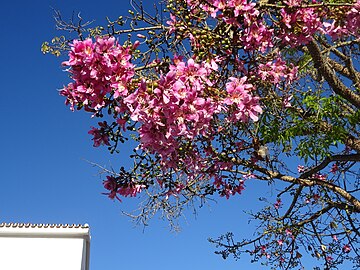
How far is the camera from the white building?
9.52m

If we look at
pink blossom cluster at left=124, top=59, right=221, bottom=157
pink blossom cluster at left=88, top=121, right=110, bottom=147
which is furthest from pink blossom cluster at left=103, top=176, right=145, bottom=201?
pink blossom cluster at left=124, top=59, right=221, bottom=157

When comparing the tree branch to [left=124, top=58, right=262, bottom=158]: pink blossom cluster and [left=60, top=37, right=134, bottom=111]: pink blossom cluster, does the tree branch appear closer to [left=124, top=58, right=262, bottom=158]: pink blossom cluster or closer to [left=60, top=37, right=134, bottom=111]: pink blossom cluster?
[left=124, top=58, right=262, bottom=158]: pink blossom cluster

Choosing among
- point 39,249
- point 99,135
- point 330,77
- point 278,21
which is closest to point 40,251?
point 39,249

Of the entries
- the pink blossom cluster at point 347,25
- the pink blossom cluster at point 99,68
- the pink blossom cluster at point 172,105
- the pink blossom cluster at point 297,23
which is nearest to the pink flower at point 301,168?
the pink blossom cluster at point 347,25

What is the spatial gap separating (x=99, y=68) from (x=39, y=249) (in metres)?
7.36

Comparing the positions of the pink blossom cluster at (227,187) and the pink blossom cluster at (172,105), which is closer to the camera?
the pink blossom cluster at (172,105)

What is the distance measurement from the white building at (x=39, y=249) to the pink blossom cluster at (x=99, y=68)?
22.4 ft

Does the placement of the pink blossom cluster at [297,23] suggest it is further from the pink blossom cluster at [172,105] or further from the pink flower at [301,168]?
the pink flower at [301,168]

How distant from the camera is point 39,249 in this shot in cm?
959

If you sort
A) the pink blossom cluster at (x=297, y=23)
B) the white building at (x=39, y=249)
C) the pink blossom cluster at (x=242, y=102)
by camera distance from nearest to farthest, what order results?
the pink blossom cluster at (x=242, y=102), the pink blossom cluster at (x=297, y=23), the white building at (x=39, y=249)

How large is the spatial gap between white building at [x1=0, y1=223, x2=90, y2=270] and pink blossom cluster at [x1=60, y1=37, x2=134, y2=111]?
682 cm

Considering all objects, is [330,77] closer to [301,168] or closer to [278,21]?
[278,21]

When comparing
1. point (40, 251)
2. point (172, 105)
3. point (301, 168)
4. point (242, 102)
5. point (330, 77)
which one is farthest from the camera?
point (40, 251)

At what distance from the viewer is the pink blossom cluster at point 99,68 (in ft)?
9.36
